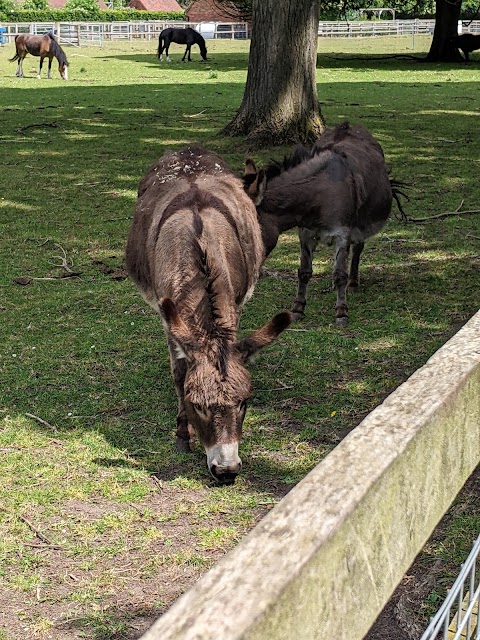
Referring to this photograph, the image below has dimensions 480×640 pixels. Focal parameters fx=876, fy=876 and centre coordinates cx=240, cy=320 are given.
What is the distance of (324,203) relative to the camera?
7.14 meters

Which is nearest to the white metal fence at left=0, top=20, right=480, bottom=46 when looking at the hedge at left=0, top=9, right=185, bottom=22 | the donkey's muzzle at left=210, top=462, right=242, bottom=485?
the hedge at left=0, top=9, right=185, bottom=22

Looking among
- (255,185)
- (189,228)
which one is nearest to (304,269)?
(255,185)

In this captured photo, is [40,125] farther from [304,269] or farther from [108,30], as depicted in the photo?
[108,30]

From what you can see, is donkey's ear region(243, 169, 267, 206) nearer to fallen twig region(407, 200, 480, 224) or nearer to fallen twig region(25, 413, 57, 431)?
fallen twig region(25, 413, 57, 431)

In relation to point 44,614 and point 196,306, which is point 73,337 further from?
point 44,614

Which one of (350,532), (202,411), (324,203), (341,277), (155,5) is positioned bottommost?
(341,277)

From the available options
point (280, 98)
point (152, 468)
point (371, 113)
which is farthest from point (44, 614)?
point (371, 113)

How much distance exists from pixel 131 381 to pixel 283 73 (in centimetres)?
960

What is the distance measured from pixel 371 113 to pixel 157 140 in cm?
593

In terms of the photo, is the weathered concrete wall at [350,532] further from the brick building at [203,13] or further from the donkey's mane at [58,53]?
the brick building at [203,13]

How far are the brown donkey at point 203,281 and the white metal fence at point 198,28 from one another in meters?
54.5

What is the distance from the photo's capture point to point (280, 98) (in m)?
14.6

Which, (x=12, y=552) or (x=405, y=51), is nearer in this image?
(x=12, y=552)

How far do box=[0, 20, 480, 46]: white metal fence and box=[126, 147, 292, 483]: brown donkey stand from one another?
54470 mm
